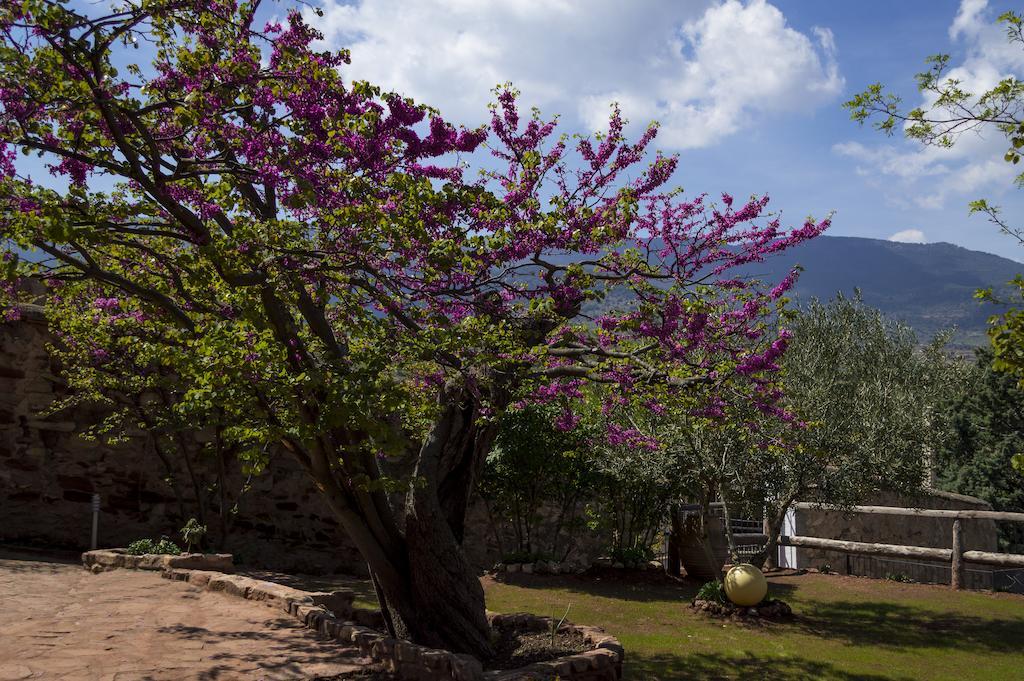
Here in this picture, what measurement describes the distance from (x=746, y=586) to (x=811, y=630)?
0.92 metres

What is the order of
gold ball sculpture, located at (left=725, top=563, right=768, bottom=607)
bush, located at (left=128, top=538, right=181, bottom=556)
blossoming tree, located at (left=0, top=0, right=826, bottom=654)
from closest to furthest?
blossoming tree, located at (left=0, top=0, right=826, bottom=654)
gold ball sculpture, located at (left=725, top=563, right=768, bottom=607)
bush, located at (left=128, top=538, right=181, bottom=556)

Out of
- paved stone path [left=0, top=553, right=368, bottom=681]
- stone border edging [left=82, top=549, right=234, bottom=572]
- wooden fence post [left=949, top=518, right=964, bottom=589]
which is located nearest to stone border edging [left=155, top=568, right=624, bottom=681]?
paved stone path [left=0, top=553, right=368, bottom=681]

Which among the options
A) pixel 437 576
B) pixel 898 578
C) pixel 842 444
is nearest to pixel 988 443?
pixel 898 578

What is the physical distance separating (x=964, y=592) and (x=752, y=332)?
26.7 ft

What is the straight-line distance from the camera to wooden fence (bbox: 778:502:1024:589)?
12.6m

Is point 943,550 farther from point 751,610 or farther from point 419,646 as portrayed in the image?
point 419,646

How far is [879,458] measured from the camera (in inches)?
461

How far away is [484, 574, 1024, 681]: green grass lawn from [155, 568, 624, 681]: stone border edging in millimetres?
817

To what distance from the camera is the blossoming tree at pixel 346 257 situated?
5.60 m

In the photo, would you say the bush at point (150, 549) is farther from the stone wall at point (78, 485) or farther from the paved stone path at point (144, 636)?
the stone wall at point (78, 485)

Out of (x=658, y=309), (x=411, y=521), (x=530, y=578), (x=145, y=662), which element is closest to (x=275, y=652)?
(x=145, y=662)

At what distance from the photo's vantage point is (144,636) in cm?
693

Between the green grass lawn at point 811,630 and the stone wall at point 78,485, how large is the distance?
174 inches

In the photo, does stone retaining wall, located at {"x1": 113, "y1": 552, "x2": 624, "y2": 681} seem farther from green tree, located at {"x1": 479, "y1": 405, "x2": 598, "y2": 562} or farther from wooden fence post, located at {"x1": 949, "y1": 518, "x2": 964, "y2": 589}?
wooden fence post, located at {"x1": 949, "y1": 518, "x2": 964, "y2": 589}
